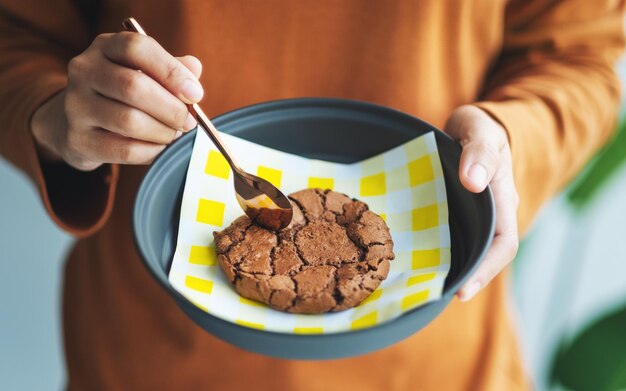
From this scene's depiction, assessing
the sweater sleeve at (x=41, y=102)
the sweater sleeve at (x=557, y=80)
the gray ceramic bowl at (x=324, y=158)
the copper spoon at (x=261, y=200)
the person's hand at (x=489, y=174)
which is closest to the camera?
the gray ceramic bowl at (x=324, y=158)

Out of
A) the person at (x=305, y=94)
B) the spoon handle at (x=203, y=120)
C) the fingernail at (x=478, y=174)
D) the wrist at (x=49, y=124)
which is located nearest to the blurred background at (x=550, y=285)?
the person at (x=305, y=94)

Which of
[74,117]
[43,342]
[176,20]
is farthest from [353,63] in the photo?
[43,342]

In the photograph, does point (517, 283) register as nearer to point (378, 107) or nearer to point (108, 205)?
point (378, 107)

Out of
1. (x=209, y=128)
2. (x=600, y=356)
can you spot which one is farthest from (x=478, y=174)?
(x=600, y=356)

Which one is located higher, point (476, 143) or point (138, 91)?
point (138, 91)

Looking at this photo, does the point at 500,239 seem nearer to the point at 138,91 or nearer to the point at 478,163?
the point at 478,163

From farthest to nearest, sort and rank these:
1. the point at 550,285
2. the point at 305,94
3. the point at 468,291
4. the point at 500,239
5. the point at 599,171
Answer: the point at 550,285, the point at 599,171, the point at 305,94, the point at 500,239, the point at 468,291

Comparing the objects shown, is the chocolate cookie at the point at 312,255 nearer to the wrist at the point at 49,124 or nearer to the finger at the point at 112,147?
the finger at the point at 112,147
